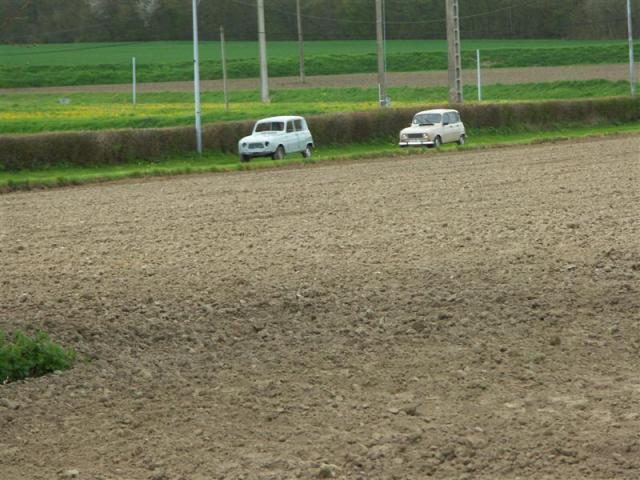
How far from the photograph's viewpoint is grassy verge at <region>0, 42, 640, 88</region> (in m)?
94.4

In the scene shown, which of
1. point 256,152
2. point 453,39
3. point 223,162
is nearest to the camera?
point 256,152

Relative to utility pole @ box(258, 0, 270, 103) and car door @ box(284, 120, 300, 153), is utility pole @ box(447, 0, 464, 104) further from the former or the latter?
utility pole @ box(258, 0, 270, 103)

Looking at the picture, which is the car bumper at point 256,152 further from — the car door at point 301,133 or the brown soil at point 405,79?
the brown soil at point 405,79

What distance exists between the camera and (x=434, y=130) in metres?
43.7

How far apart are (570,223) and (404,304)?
620cm

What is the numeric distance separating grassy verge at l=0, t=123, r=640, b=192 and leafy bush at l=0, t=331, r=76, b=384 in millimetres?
21231

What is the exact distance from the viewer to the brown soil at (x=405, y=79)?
282 feet

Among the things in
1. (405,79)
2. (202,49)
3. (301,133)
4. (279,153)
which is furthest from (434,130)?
(202,49)

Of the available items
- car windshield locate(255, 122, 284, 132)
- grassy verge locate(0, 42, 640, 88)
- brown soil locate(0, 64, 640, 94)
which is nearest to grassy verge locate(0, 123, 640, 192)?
car windshield locate(255, 122, 284, 132)

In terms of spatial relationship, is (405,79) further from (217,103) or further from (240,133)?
Result: (240,133)

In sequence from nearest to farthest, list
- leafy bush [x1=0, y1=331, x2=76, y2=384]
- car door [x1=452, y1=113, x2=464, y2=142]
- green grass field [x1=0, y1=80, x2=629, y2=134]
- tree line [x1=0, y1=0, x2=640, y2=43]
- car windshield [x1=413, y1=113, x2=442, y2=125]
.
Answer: leafy bush [x1=0, y1=331, x2=76, y2=384]
car windshield [x1=413, y1=113, x2=442, y2=125]
car door [x1=452, y1=113, x2=464, y2=142]
green grass field [x1=0, y1=80, x2=629, y2=134]
tree line [x1=0, y1=0, x2=640, y2=43]

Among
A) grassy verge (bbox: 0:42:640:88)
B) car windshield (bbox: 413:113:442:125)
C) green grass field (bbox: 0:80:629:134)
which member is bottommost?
car windshield (bbox: 413:113:442:125)

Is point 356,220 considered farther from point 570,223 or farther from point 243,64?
point 243,64

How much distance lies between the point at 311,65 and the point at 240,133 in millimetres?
59965
